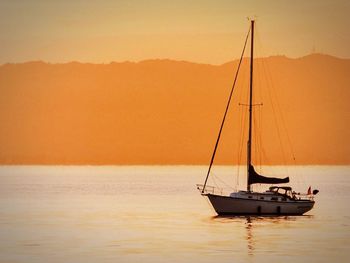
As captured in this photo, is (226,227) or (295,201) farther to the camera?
(295,201)

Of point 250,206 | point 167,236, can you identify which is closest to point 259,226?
point 250,206

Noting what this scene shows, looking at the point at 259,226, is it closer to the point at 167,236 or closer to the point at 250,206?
the point at 250,206

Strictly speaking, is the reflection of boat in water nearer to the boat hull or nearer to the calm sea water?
the calm sea water

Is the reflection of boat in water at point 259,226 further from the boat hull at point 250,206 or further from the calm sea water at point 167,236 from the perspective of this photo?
the boat hull at point 250,206

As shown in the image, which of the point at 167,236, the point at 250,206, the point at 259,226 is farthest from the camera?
the point at 250,206

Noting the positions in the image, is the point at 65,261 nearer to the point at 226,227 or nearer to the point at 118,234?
the point at 118,234

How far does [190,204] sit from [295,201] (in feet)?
114

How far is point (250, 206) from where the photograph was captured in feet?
264

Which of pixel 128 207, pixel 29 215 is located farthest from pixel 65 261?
pixel 128 207

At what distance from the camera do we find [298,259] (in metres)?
56.1

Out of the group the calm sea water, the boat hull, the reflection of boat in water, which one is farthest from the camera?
the boat hull

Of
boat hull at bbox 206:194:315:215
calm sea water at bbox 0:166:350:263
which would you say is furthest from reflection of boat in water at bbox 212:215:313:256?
boat hull at bbox 206:194:315:215

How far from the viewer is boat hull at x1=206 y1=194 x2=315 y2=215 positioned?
3167 inches

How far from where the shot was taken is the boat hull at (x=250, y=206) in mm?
80438
